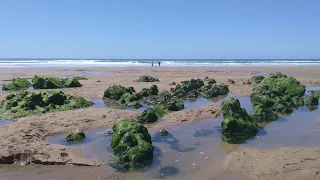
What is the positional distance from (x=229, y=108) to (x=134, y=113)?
4241 millimetres

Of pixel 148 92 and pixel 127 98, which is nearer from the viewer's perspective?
pixel 127 98

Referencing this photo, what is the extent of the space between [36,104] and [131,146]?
8.43 m

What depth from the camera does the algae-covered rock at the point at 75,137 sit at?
9.95 meters

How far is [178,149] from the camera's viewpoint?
357 inches

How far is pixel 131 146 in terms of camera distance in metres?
8.57

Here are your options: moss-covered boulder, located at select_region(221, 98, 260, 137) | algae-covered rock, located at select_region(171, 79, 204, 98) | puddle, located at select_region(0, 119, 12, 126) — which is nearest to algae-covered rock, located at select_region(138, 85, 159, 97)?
algae-covered rock, located at select_region(171, 79, 204, 98)

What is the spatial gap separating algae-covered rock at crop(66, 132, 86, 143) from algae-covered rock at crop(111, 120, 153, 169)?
1136 mm

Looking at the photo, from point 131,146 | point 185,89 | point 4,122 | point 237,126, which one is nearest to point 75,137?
point 131,146

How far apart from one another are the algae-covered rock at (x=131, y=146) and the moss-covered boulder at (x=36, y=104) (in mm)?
6032

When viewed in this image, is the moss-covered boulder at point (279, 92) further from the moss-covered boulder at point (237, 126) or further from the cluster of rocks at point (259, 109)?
the moss-covered boulder at point (237, 126)

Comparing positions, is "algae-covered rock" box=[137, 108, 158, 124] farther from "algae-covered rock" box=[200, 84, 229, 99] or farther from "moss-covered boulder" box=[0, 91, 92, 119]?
"algae-covered rock" box=[200, 84, 229, 99]

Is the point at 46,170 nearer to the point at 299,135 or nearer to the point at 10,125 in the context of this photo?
the point at 10,125

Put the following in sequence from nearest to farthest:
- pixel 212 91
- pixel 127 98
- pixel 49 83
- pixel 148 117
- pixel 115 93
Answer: pixel 148 117 < pixel 127 98 < pixel 115 93 < pixel 212 91 < pixel 49 83

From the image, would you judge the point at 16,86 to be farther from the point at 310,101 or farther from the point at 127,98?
the point at 310,101
